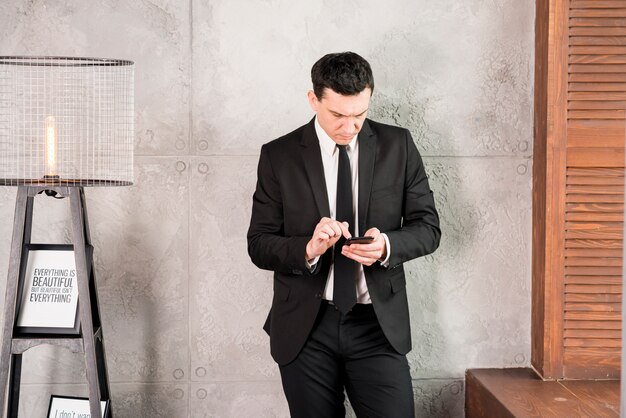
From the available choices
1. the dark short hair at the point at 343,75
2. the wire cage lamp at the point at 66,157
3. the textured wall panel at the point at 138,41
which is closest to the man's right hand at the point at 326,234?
the dark short hair at the point at 343,75

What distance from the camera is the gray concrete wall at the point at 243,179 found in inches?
129

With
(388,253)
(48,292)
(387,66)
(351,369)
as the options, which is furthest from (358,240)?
(48,292)

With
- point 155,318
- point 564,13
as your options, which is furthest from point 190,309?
point 564,13

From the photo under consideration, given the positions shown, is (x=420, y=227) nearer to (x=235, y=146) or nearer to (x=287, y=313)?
(x=287, y=313)

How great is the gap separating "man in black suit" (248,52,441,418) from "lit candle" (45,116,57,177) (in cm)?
74

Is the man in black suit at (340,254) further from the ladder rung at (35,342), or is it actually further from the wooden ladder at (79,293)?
the ladder rung at (35,342)

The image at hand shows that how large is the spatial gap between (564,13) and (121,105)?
1.84 m

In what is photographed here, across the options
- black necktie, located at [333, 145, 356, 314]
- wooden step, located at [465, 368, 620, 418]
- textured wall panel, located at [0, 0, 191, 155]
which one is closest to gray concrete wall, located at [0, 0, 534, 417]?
textured wall panel, located at [0, 0, 191, 155]

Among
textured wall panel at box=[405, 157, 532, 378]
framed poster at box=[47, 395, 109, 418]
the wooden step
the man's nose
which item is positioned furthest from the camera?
textured wall panel at box=[405, 157, 532, 378]

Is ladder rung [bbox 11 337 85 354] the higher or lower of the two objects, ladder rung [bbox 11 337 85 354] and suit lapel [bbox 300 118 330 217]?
the lower

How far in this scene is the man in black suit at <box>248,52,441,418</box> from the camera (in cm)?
264

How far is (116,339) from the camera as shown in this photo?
3346mm

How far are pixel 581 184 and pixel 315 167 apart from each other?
1.17 m

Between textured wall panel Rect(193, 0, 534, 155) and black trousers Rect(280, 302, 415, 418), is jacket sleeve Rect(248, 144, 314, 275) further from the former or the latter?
textured wall panel Rect(193, 0, 534, 155)
